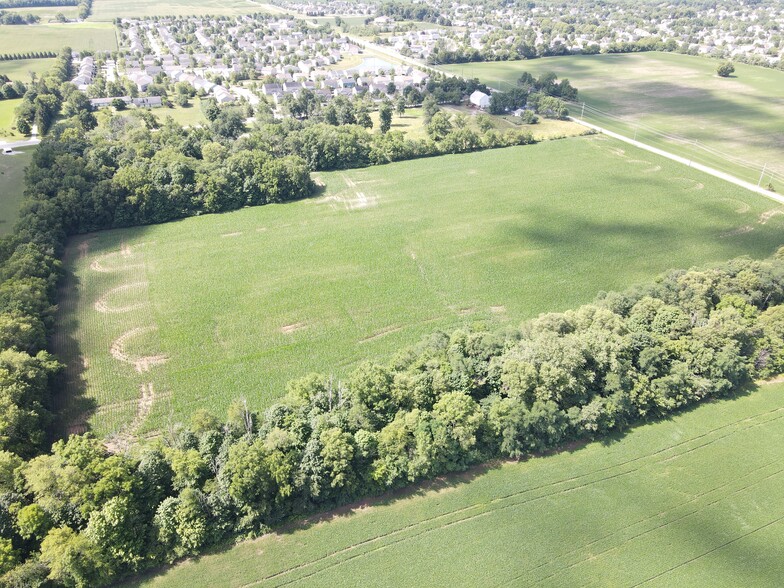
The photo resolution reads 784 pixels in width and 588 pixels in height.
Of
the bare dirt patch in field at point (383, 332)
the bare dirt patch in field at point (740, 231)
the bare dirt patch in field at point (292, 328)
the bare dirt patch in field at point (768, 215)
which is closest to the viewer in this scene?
the bare dirt patch in field at point (383, 332)

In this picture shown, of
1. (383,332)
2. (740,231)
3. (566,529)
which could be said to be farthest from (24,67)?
(740,231)

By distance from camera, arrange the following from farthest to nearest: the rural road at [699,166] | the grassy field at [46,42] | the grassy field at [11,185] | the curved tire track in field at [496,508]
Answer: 1. the grassy field at [46,42]
2. the rural road at [699,166]
3. the grassy field at [11,185]
4. the curved tire track in field at [496,508]

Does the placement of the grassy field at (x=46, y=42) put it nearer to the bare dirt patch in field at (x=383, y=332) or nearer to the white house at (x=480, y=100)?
the white house at (x=480, y=100)

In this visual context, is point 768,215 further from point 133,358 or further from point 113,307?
point 113,307

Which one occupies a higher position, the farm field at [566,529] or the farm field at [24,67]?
the farm field at [24,67]

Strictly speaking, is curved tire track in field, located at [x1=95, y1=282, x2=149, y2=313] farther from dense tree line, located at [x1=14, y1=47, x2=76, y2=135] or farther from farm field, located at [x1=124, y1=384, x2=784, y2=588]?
dense tree line, located at [x1=14, y1=47, x2=76, y2=135]

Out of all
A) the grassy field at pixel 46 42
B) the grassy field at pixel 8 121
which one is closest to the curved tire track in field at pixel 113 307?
the grassy field at pixel 8 121

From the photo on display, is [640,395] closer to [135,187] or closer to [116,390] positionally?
[116,390]
